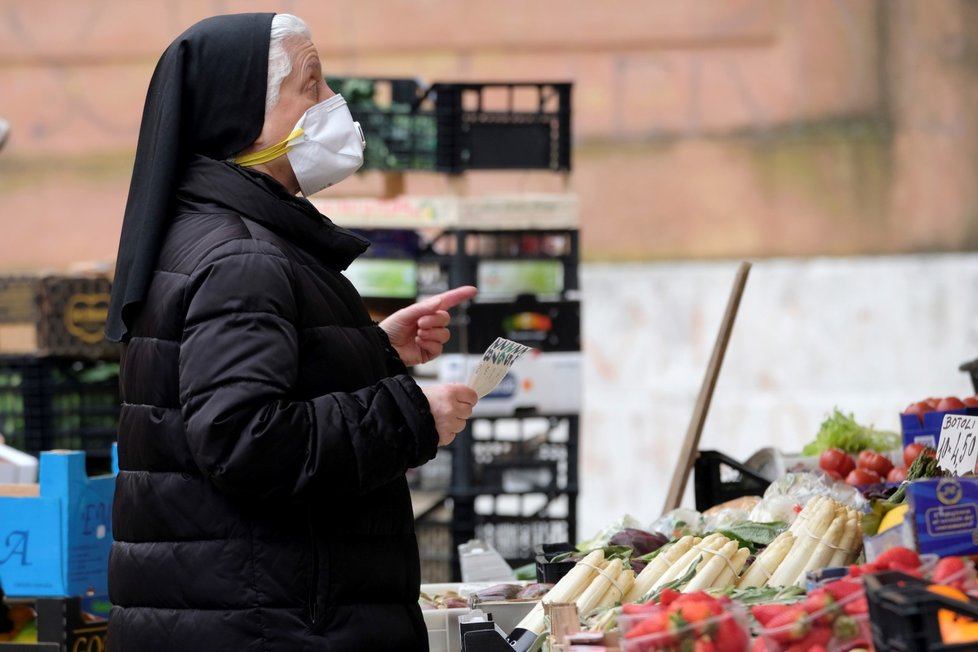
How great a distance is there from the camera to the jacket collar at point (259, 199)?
7.16 ft

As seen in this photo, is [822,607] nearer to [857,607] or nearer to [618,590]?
[857,607]

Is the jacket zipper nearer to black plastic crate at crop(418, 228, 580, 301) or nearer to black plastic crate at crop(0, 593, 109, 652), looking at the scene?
black plastic crate at crop(0, 593, 109, 652)

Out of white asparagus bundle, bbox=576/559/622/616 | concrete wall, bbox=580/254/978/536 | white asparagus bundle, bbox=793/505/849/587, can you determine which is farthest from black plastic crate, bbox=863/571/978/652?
concrete wall, bbox=580/254/978/536

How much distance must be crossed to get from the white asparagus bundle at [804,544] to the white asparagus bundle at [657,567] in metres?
0.24

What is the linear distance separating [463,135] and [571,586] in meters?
2.94

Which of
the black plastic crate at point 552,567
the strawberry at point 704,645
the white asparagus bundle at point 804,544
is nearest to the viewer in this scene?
the strawberry at point 704,645

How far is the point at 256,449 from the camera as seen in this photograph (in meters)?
1.95

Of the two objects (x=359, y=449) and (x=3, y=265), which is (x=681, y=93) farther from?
(x=359, y=449)

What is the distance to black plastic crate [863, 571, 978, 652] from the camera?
1.51 m

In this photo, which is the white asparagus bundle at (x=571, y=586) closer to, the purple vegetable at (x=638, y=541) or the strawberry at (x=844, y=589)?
the purple vegetable at (x=638, y=541)

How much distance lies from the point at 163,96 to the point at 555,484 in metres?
3.13

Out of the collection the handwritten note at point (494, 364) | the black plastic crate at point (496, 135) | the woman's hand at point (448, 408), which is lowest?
the woman's hand at point (448, 408)

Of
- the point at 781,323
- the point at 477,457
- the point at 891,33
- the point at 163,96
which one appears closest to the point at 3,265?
the point at 477,457

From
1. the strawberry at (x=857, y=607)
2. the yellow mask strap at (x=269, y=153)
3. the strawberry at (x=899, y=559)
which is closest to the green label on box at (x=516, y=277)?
the yellow mask strap at (x=269, y=153)
